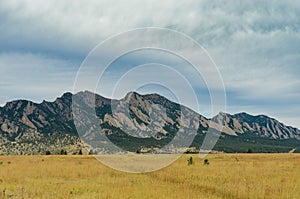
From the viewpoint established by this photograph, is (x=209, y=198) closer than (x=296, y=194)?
Yes

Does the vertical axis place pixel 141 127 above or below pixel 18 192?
above

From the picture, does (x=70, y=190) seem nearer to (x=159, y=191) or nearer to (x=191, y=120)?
(x=159, y=191)

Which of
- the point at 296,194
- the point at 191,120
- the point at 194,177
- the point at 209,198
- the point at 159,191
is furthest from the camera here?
the point at 191,120

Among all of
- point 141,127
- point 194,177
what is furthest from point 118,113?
point 194,177

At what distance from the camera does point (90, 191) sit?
63.6ft

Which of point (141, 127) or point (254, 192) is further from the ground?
point (141, 127)

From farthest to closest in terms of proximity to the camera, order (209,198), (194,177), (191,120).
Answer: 1. (191,120)
2. (194,177)
3. (209,198)

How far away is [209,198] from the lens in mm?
16172

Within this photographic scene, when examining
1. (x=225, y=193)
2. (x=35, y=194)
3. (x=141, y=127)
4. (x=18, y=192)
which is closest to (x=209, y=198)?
(x=225, y=193)

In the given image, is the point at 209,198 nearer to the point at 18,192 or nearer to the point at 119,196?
the point at 119,196

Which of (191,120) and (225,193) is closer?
(225,193)

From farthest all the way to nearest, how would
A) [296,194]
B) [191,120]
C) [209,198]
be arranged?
[191,120], [296,194], [209,198]

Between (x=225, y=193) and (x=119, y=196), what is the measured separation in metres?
5.10

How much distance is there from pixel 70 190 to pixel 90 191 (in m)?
1.12
